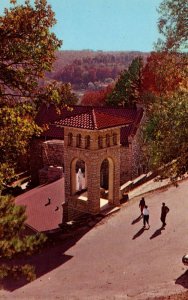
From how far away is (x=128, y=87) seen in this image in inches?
2194

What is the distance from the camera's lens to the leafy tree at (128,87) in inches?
2161

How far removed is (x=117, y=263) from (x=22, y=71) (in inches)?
366

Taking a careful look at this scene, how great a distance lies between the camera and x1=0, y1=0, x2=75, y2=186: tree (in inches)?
461

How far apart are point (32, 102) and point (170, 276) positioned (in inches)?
338

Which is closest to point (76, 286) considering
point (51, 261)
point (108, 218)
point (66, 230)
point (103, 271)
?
point (103, 271)

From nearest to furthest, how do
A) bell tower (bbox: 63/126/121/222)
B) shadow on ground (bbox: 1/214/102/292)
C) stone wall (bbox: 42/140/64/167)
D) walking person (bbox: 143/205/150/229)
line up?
1. shadow on ground (bbox: 1/214/102/292)
2. walking person (bbox: 143/205/150/229)
3. bell tower (bbox: 63/126/121/222)
4. stone wall (bbox: 42/140/64/167)

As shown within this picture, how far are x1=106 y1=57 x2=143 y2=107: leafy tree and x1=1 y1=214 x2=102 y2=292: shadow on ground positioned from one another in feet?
115

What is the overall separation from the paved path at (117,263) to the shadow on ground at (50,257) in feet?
0.14

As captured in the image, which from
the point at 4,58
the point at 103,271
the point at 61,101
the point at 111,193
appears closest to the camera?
the point at 4,58

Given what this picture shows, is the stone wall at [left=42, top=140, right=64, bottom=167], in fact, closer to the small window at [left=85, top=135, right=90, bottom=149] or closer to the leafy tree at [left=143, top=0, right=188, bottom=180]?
the small window at [left=85, top=135, right=90, bottom=149]

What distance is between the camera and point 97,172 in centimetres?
2200

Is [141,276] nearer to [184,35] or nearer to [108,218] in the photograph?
[108,218]

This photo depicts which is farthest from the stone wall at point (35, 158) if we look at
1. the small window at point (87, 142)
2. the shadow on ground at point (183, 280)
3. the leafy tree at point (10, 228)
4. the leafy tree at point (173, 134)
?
the leafy tree at point (10, 228)

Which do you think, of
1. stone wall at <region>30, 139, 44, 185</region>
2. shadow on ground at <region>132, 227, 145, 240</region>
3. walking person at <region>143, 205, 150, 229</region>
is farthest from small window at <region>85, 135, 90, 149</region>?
stone wall at <region>30, 139, 44, 185</region>
